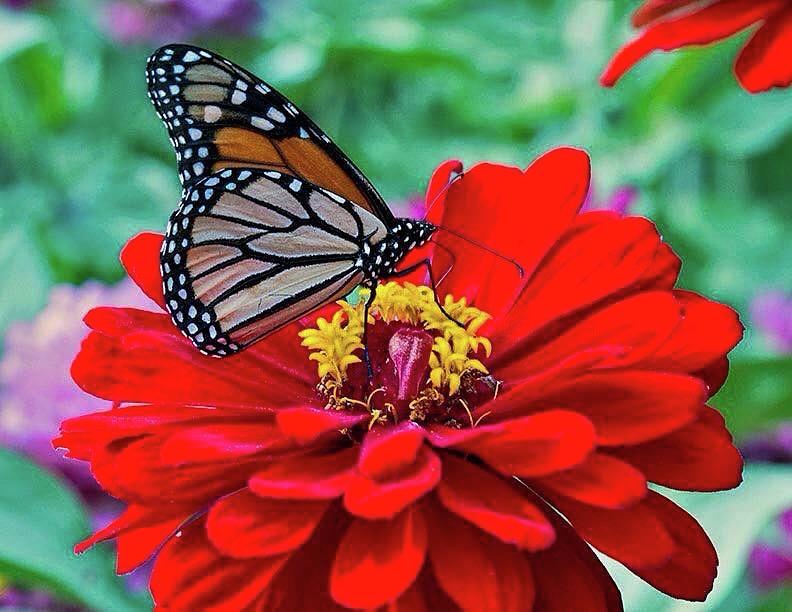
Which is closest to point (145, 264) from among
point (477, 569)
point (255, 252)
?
point (255, 252)

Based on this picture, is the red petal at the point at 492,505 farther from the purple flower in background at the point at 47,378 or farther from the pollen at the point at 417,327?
the purple flower in background at the point at 47,378

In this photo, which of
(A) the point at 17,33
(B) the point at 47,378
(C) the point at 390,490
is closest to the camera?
(C) the point at 390,490

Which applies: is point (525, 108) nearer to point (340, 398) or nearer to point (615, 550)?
point (340, 398)

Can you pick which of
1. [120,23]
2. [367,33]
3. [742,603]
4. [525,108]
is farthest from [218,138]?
[120,23]

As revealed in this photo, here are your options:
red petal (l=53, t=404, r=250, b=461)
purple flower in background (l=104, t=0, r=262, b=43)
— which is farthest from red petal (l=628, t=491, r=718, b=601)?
purple flower in background (l=104, t=0, r=262, b=43)

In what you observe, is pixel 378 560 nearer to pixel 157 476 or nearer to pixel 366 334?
pixel 157 476

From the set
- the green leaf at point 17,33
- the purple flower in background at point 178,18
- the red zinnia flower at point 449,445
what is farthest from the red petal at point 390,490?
the purple flower in background at point 178,18

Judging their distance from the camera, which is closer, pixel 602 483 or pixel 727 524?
pixel 602 483
